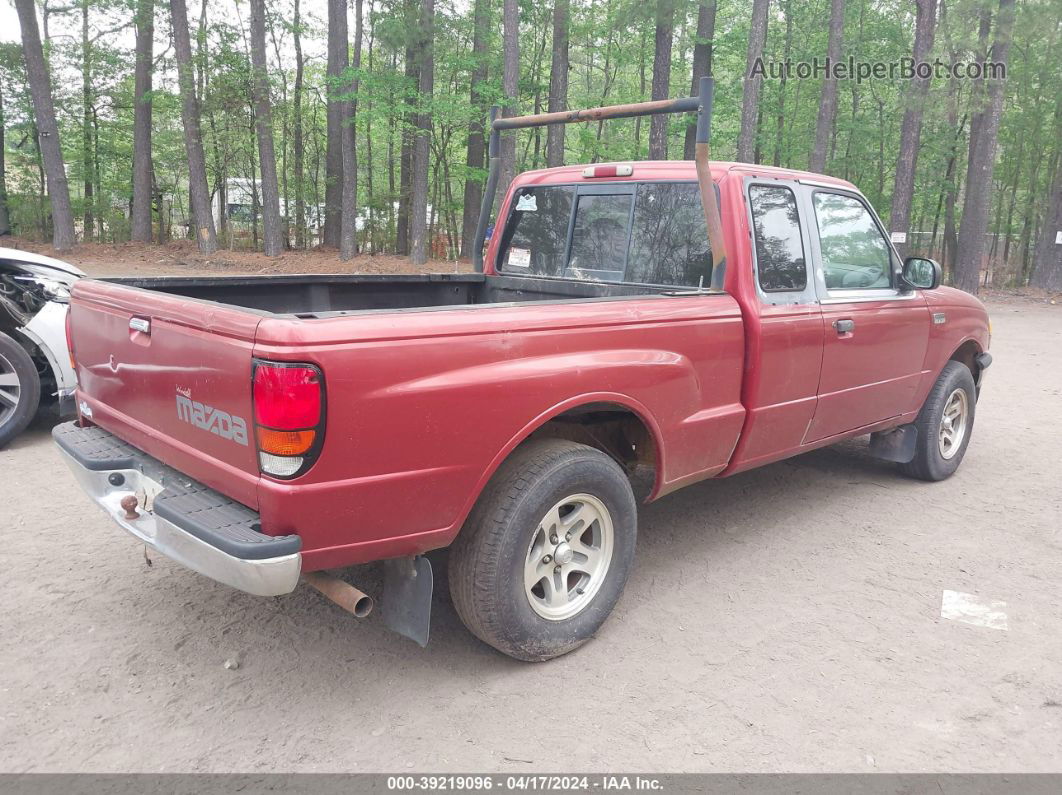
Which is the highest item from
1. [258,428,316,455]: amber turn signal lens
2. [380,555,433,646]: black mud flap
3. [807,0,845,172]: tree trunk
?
[807,0,845,172]: tree trunk

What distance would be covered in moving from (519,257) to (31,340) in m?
3.87

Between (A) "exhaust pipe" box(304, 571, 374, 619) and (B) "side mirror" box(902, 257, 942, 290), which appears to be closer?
(A) "exhaust pipe" box(304, 571, 374, 619)

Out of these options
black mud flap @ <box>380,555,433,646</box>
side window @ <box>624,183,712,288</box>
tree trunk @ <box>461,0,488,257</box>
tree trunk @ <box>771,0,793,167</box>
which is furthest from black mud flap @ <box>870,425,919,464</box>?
tree trunk @ <box>771,0,793,167</box>

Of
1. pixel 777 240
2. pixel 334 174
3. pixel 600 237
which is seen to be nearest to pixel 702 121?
pixel 777 240

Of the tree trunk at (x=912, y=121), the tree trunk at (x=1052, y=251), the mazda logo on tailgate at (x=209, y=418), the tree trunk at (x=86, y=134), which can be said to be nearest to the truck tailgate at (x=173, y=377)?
the mazda logo on tailgate at (x=209, y=418)

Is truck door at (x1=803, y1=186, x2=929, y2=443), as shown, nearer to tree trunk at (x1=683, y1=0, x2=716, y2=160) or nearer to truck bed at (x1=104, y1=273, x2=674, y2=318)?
truck bed at (x1=104, y1=273, x2=674, y2=318)

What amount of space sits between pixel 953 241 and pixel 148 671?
31657 millimetres

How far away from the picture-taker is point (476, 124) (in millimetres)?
22562

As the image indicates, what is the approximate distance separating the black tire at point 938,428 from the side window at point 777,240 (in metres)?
1.91

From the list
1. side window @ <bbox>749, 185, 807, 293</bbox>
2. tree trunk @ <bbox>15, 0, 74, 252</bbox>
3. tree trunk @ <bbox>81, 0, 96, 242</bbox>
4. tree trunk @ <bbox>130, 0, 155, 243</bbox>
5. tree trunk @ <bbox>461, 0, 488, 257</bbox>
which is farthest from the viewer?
tree trunk @ <bbox>81, 0, 96, 242</bbox>

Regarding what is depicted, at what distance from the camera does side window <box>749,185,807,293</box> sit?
398cm

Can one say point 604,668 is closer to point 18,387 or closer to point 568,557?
point 568,557

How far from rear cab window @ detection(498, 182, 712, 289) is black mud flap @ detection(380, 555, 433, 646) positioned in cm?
209

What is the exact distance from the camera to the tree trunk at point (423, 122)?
19250 mm
